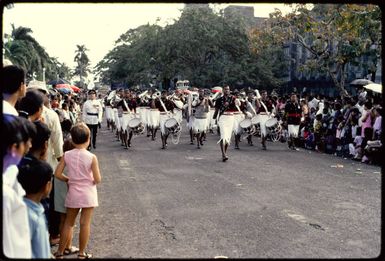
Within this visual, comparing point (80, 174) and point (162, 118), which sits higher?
point (162, 118)

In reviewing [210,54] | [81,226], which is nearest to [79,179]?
[81,226]

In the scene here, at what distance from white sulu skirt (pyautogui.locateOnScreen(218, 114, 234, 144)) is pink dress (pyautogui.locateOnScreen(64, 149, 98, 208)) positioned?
9.37 metres

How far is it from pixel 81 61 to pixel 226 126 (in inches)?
5886

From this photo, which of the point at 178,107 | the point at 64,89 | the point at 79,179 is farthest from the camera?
the point at 64,89

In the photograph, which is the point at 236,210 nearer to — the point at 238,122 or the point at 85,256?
the point at 85,256

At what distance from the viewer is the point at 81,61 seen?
160 meters

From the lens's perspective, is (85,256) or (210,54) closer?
(85,256)

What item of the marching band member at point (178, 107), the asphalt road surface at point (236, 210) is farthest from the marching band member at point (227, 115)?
the marching band member at point (178, 107)

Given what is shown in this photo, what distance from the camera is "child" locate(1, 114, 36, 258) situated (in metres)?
2.98

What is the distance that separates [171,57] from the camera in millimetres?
50125

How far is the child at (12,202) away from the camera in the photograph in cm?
298

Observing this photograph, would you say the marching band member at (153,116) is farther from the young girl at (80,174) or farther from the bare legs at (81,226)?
the young girl at (80,174)

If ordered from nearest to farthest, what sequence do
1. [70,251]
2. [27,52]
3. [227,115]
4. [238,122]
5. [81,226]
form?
1. [81,226]
2. [70,251]
3. [227,115]
4. [238,122]
5. [27,52]

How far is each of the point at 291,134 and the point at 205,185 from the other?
9.19 m
